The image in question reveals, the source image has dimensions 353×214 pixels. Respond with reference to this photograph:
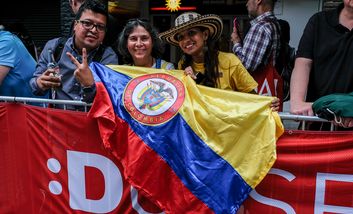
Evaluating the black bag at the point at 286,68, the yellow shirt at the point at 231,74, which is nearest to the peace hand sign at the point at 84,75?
the yellow shirt at the point at 231,74

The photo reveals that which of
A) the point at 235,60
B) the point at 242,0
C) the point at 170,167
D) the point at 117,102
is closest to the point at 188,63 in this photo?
the point at 235,60

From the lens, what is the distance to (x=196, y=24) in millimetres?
3166

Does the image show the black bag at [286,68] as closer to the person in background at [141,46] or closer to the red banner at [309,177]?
the person in background at [141,46]

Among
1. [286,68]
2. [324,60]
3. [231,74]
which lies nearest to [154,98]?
[231,74]

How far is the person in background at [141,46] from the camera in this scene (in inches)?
127

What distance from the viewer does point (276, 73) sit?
4.07m

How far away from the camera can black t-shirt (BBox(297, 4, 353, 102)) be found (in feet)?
8.93

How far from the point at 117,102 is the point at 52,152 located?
Result: 0.81 m

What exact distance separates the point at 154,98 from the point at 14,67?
155cm

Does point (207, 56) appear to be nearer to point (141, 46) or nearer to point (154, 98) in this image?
point (141, 46)

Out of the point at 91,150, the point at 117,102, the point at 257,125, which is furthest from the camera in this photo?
the point at 91,150

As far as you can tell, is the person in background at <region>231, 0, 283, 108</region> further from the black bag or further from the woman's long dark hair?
the woman's long dark hair

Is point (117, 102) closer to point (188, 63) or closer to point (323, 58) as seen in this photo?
point (188, 63)

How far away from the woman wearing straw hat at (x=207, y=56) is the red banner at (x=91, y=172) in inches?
32.8
